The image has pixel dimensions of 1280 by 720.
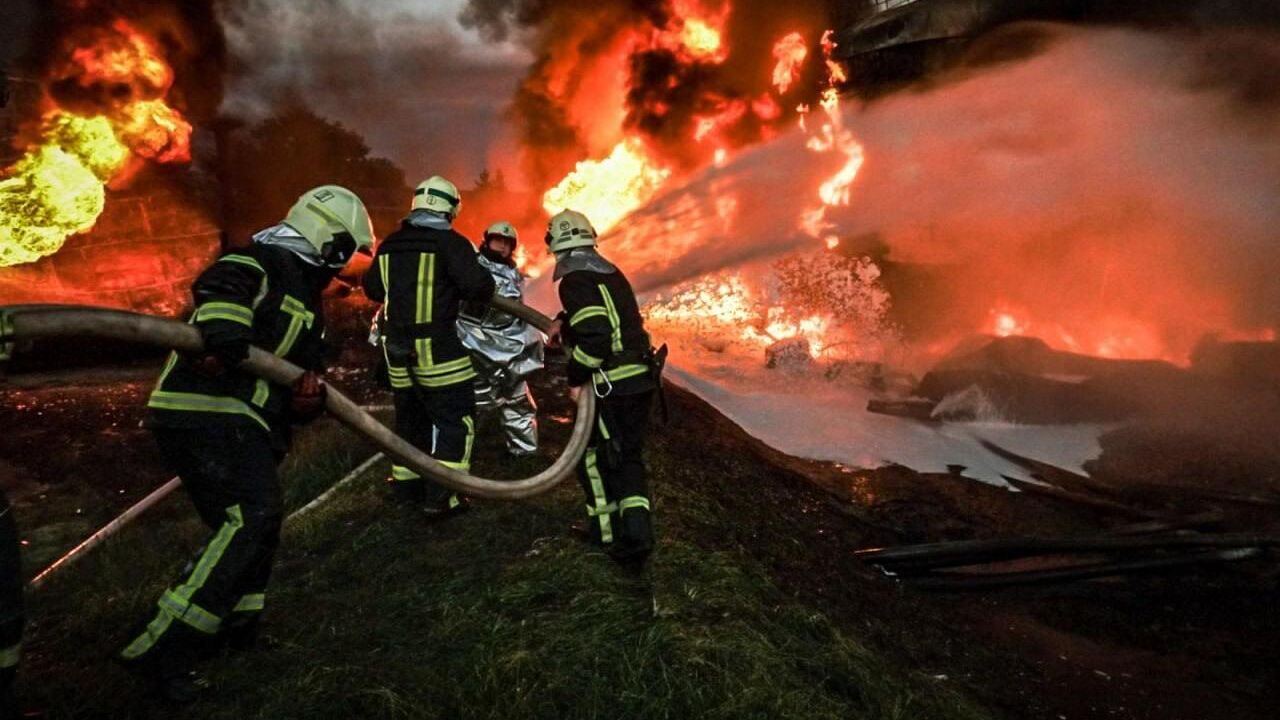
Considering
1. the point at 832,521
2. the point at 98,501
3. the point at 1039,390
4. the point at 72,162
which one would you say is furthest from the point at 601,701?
the point at 72,162

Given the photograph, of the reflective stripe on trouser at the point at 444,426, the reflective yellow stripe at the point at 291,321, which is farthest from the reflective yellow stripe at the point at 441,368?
the reflective yellow stripe at the point at 291,321

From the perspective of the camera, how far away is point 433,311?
177 inches

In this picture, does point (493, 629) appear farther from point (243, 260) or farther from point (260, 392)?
point (243, 260)

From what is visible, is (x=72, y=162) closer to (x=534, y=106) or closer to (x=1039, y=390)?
(x=534, y=106)

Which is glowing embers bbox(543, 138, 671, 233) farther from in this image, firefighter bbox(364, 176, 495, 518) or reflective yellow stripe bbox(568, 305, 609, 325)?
reflective yellow stripe bbox(568, 305, 609, 325)

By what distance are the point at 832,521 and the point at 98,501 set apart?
21.2 feet

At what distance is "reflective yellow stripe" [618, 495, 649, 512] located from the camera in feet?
13.9

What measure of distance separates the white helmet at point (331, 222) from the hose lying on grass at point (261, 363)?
2.04 feet

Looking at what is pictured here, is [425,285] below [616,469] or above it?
above

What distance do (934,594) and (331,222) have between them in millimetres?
4950

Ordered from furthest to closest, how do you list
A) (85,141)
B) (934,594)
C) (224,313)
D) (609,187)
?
(609,187), (85,141), (934,594), (224,313)

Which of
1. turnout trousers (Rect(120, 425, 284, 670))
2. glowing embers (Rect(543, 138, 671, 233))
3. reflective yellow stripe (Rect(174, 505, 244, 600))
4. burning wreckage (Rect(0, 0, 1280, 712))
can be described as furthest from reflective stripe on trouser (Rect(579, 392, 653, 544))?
glowing embers (Rect(543, 138, 671, 233))

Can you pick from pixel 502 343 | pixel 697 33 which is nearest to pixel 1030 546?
pixel 502 343

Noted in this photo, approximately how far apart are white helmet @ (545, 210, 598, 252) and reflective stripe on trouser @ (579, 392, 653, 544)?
1.04m
